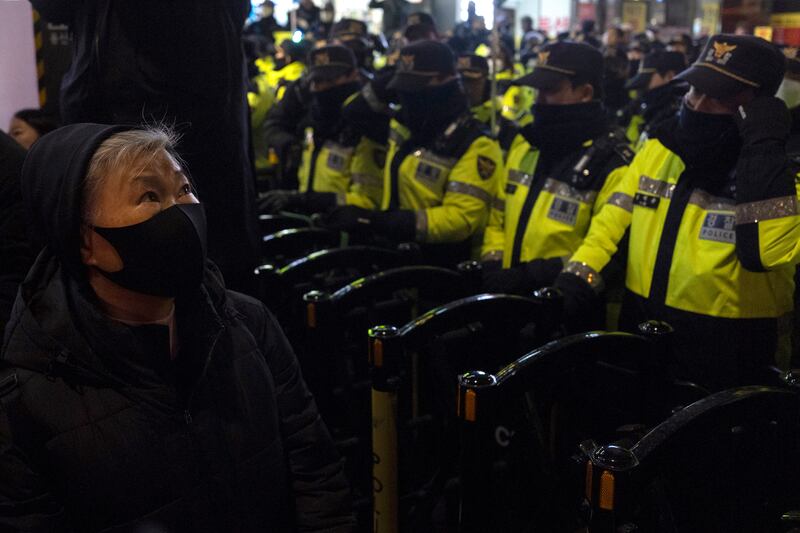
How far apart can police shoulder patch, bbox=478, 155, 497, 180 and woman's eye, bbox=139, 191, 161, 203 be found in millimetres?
2782

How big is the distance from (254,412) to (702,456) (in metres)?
1.08

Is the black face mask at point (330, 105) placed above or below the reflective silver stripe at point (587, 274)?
above

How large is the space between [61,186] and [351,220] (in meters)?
2.75

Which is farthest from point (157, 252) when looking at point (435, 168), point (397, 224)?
point (435, 168)

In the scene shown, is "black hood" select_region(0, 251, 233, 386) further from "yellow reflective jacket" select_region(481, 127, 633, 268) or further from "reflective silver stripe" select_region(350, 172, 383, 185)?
"reflective silver stripe" select_region(350, 172, 383, 185)

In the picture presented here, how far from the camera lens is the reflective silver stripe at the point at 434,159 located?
4.27 meters

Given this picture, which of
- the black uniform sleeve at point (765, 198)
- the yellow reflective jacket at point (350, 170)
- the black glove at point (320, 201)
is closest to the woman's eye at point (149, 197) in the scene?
the black uniform sleeve at point (765, 198)

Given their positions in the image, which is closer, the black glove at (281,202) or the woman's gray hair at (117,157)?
the woman's gray hair at (117,157)

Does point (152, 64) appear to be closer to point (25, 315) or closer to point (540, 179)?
point (25, 315)

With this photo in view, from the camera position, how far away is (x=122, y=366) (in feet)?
5.02

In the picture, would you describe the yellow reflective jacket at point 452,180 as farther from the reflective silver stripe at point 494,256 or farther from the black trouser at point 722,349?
the black trouser at point 722,349

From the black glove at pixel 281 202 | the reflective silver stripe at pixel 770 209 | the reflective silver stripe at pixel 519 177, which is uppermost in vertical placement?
the reflective silver stripe at pixel 770 209

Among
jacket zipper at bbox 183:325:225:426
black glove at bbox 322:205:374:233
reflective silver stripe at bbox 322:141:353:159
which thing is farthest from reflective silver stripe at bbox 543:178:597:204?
jacket zipper at bbox 183:325:225:426

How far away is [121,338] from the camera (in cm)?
153
